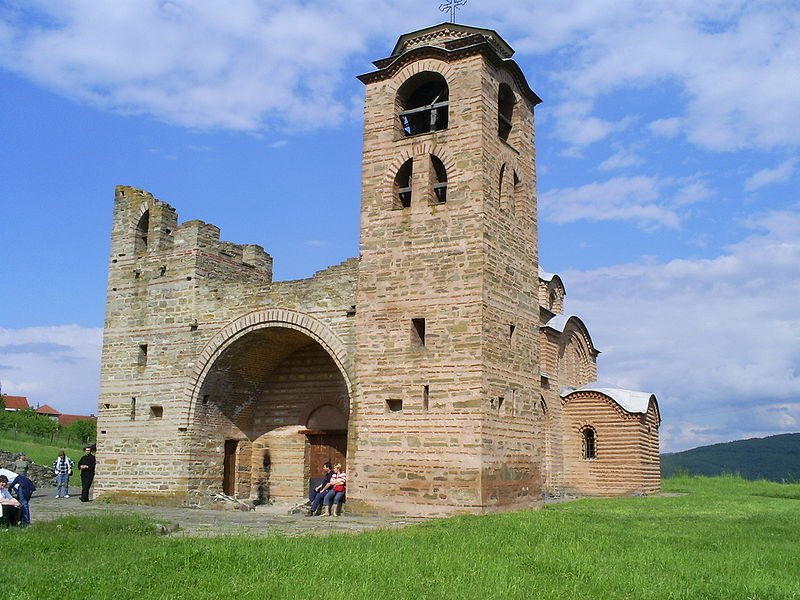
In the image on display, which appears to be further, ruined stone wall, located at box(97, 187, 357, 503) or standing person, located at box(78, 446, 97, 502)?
standing person, located at box(78, 446, 97, 502)

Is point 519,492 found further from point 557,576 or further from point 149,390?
point 149,390

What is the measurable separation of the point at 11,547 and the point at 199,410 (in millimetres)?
9608

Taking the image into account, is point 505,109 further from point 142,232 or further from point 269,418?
point 142,232

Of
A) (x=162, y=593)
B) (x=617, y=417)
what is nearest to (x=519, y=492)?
(x=617, y=417)

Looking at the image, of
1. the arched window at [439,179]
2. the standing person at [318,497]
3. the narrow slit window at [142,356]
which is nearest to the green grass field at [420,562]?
the standing person at [318,497]

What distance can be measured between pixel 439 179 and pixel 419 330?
137 inches

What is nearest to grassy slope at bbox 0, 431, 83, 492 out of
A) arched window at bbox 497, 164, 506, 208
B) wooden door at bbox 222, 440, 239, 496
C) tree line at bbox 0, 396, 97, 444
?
tree line at bbox 0, 396, 97, 444

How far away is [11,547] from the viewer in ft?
29.9

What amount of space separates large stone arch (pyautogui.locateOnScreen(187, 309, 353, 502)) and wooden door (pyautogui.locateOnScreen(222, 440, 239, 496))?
25 mm

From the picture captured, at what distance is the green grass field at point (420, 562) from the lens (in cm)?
729

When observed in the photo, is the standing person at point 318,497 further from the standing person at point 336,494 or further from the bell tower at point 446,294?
the bell tower at point 446,294

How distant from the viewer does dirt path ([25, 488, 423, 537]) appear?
12332 millimetres

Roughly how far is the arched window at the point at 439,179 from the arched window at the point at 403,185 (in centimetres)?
50

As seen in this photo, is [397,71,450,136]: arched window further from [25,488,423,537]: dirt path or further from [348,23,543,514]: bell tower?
[25,488,423,537]: dirt path
